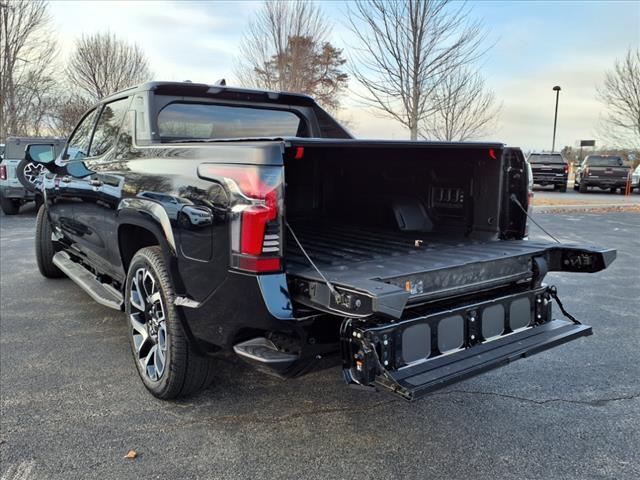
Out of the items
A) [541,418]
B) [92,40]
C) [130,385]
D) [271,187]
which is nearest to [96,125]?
[130,385]

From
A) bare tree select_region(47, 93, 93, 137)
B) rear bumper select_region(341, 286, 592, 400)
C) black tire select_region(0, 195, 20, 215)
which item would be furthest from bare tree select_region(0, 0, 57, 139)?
rear bumper select_region(341, 286, 592, 400)

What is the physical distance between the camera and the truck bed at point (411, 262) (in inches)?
100.0

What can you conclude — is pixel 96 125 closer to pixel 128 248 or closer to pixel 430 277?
pixel 128 248

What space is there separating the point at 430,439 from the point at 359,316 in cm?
103

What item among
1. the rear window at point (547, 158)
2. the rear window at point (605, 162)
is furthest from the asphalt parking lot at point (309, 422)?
the rear window at point (605, 162)

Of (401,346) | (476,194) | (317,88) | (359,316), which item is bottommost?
(401,346)

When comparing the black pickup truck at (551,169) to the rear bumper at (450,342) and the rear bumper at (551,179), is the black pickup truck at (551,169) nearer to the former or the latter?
the rear bumper at (551,179)

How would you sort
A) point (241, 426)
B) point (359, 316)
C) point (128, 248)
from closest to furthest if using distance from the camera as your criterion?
point (359, 316) < point (241, 426) < point (128, 248)

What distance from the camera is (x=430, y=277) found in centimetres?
270

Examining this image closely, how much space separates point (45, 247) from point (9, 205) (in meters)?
8.38

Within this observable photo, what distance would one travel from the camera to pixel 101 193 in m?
3.97

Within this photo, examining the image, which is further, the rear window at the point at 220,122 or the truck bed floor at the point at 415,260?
the rear window at the point at 220,122

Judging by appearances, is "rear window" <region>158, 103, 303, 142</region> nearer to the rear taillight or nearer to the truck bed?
the truck bed

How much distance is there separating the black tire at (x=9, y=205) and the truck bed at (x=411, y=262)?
11768 mm
